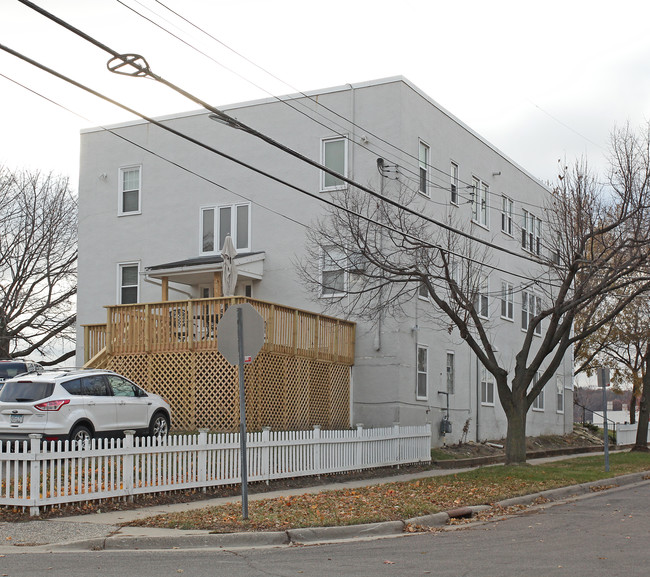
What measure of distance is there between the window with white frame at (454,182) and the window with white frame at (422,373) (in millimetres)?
5235

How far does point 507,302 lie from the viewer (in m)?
33.4

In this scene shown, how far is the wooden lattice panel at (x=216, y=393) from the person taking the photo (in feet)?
68.4

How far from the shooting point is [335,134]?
86.2 feet

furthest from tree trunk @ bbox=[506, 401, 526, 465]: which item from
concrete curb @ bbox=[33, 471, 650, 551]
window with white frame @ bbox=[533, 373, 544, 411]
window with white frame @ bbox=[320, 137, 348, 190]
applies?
window with white frame @ bbox=[533, 373, 544, 411]

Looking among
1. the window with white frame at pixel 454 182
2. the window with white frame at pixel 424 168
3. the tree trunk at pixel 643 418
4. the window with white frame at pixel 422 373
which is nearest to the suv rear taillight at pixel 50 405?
the window with white frame at pixel 422 373

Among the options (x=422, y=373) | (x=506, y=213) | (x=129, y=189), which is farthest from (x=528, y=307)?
(x=129, y=189)

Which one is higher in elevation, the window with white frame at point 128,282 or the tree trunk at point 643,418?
the window with white frame at point 128,282

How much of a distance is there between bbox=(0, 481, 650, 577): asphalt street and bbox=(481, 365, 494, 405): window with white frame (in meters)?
18.4

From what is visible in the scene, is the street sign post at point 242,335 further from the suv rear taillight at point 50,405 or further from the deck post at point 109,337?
the deck post at point 109,337

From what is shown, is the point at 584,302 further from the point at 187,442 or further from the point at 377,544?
the point at 377,544

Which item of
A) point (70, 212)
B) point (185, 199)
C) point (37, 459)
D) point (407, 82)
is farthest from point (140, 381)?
point (70, 212)

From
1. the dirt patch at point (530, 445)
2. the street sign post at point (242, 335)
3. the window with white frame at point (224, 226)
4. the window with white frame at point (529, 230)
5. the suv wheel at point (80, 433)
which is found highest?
the window with white frame at point (529, 230)

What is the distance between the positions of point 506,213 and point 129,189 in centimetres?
1367

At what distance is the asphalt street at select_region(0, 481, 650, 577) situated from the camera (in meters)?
8.94
